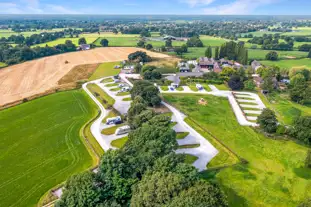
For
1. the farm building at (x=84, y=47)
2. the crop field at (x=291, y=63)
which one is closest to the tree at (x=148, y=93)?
the crop field at (x=291, y=63)

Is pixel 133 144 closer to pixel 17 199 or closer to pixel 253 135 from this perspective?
pixel 17 199

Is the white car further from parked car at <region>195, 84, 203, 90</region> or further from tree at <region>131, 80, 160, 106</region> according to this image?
tree at <region>131, 80, 160, 106</region>

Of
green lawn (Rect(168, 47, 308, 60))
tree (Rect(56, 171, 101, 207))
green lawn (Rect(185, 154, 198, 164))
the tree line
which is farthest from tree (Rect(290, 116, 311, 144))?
green lawn (Rect(168, 47, 308, 60))

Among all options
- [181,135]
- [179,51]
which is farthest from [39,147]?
[179,51]

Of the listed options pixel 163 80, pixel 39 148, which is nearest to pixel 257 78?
pixel 163 80

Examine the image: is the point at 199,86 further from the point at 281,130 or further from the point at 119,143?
the point at 119,143

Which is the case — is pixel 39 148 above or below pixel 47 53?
below
